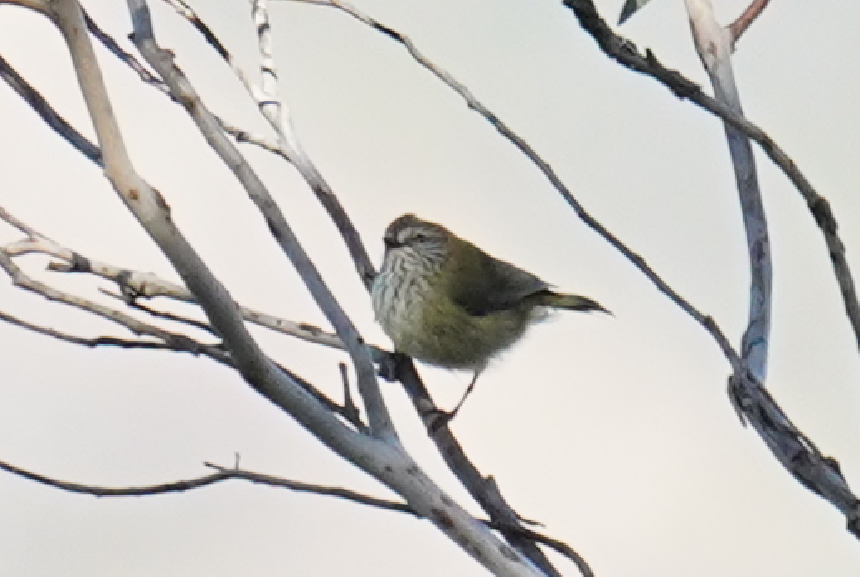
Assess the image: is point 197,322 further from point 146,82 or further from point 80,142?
point 146,82

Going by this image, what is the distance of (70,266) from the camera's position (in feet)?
9.12

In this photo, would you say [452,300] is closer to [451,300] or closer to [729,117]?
[451,300]

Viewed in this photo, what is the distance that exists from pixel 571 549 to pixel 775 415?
20.7 inches

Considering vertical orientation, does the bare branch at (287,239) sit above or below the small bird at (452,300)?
below

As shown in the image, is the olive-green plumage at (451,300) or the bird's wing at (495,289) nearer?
the olive-green plumage at (451,300)

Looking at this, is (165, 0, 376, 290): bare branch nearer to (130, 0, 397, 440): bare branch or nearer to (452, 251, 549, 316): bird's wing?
(130, 0, 397, 440): bare branch

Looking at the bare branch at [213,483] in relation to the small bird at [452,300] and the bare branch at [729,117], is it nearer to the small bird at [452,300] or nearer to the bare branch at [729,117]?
the bare branch at [729,117]

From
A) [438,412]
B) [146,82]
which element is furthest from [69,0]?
[438,412]

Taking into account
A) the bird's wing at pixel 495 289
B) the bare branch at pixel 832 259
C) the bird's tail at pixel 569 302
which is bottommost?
the bare branch at pixel 832 259

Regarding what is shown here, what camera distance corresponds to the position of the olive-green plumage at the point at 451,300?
213 inches

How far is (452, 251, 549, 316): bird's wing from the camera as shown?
226 inches

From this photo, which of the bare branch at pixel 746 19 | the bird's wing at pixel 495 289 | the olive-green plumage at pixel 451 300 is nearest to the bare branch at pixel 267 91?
the bare branch at pixel 746 19

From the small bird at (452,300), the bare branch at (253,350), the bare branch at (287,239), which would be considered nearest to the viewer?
the bare branch at (253,350)

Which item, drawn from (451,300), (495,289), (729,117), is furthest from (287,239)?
(495,289)
